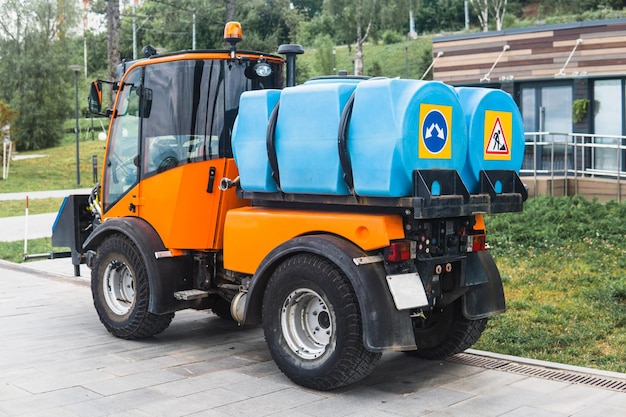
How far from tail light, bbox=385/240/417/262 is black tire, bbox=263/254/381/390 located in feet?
1.16

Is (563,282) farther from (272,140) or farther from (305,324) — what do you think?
(272,140)

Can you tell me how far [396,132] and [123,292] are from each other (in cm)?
366

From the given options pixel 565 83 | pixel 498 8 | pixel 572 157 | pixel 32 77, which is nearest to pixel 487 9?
pixel 498 8

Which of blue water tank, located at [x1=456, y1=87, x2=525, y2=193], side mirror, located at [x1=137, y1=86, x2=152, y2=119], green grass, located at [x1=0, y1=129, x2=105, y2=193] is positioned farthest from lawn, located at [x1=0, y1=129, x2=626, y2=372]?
green grass, located at [x1=0, y1=129, x2=105, y2=193]

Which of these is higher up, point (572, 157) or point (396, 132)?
point (572, 157)

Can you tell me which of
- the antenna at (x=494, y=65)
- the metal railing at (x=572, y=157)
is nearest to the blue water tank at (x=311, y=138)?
the metal railing at (x=572, y=157)

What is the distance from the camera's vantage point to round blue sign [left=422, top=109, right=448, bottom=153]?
5.89 metres

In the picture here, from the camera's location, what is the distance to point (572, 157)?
19953mm

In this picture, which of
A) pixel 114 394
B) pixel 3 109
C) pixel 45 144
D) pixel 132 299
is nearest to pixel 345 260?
pixel 114 394

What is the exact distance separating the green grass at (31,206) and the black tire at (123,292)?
15711 millimetres

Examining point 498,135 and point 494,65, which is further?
point 494,65

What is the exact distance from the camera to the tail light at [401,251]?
234 inches

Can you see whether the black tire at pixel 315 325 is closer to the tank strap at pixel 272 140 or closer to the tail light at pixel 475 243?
the tank strap at pixel 272 140

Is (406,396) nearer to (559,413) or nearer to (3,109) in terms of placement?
(559,413)
